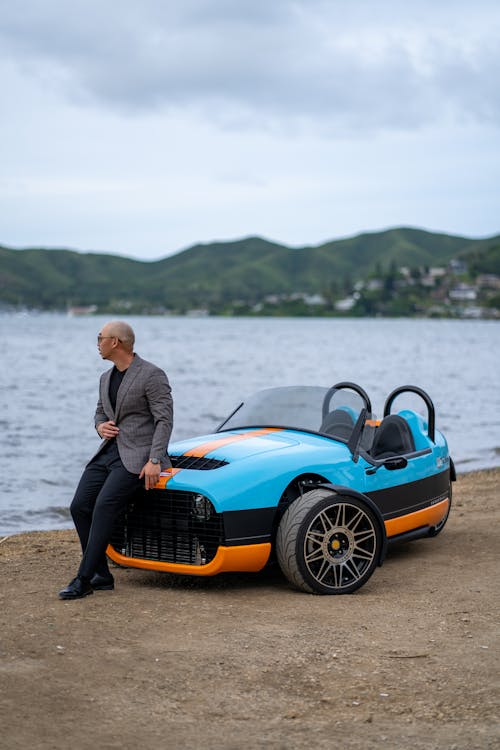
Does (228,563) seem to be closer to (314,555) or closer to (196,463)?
(314,555)

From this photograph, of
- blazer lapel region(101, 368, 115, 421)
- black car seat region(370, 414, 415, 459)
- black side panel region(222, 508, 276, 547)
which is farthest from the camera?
black car seat region(370, 414, 415, 459)

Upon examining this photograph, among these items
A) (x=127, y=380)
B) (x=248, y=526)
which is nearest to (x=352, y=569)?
(x=248, y=526)

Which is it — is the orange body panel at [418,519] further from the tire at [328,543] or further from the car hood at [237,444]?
the car hood at [237,444]

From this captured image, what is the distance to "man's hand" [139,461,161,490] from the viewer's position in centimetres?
647

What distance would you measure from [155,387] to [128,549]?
1.29m

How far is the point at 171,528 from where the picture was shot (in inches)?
265

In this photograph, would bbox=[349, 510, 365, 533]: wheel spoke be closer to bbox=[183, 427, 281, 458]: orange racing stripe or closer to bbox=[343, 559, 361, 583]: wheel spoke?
bbox=[343, 559, 361, 583]: wheel spoke

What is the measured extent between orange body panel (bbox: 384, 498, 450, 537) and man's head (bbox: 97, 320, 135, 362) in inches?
102

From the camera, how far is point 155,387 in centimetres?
650

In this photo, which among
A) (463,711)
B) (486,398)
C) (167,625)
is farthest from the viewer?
(486,398)

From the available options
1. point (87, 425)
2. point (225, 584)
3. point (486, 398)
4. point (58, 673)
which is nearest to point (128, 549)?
point (225, 584)

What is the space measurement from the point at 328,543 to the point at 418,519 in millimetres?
1585

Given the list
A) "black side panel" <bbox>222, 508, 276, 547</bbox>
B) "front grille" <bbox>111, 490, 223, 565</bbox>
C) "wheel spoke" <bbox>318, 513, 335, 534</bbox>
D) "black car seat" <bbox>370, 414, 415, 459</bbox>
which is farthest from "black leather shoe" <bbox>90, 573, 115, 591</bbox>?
"black car seat" <bbox>370, 414, 415, 459</bbox>

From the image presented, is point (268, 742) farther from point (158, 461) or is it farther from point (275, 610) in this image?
point (158, 461)
